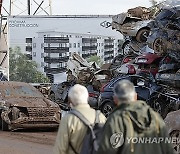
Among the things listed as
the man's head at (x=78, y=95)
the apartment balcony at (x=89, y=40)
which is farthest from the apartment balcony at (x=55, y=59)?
the man's head at (x=78, y=95)

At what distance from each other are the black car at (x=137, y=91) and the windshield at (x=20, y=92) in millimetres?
1999

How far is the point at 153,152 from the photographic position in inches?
180

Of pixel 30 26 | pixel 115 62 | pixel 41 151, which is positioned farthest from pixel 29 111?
pixel 30 26

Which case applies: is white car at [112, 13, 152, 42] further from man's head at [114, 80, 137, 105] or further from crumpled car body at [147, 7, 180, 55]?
man's head at [114, 80, 137, 105]

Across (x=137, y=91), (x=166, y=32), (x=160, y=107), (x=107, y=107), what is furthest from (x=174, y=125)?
(x=166, y=32)

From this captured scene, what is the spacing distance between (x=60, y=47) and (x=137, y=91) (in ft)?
90.8

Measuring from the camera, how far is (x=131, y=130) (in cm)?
455

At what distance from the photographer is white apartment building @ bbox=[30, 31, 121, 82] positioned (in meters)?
42.0

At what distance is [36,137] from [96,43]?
102 ft

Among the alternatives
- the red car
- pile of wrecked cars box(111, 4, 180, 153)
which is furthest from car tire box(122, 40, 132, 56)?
the red car

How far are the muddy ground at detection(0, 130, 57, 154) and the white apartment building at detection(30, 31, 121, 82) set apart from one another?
27518mm

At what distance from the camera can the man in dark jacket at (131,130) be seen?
452 cm

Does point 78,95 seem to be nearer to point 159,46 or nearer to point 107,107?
point 107,107

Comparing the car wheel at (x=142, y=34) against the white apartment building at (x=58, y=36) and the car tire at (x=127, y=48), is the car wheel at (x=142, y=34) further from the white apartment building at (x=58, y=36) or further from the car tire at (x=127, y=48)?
the white apartment building at (x=58, y=36)
